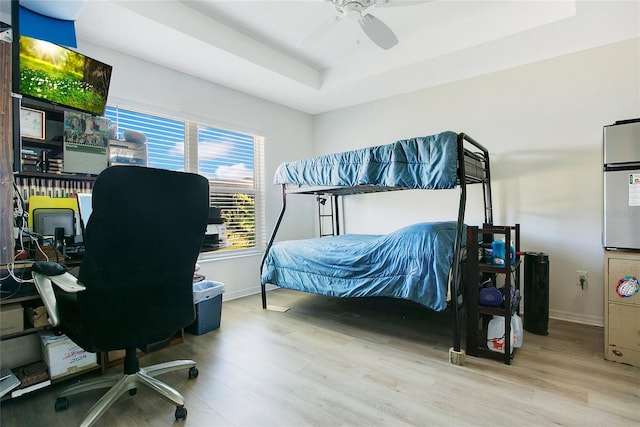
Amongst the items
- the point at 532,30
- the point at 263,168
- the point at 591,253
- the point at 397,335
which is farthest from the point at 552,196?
the point at 263,168

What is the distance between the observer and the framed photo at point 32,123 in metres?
1.90

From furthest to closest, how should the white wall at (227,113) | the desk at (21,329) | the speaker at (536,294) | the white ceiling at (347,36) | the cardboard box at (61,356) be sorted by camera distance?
the white wall at (227,113) < the speaker at (536,294) < the white ceiling at (347,36) < the cardboard box at (61,356) < the desk at (21,329)

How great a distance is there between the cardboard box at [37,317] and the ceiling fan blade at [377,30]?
2640 millimetres

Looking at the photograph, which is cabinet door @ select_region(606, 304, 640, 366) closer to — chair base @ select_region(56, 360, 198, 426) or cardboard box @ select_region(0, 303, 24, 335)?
chair base @ select_region(56, 360, 198, 426)

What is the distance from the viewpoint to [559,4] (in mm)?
2334

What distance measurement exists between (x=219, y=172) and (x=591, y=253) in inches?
150

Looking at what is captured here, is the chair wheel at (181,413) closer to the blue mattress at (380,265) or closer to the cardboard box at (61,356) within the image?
the cardboard box at (61,356)

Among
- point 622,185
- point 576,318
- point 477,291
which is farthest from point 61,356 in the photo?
point 576,318

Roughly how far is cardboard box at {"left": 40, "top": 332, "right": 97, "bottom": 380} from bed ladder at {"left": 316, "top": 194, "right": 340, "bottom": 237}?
299 cm

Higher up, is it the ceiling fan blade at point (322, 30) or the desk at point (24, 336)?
the ceiling fan blade at point (322, 30)

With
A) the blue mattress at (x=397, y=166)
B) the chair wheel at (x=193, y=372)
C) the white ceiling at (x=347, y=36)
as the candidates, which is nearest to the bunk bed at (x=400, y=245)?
the blue mattress at (x=397, y=166)

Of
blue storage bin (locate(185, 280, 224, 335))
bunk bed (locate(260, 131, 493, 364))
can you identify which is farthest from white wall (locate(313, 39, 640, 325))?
blue storage bin (locate(185, 280, 224, 335))

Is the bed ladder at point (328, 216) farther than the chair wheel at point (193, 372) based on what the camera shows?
Yes

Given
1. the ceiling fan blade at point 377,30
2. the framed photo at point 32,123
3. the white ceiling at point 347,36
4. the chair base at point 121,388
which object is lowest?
the chair base at point 121,388
